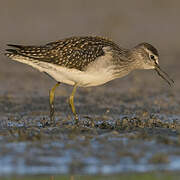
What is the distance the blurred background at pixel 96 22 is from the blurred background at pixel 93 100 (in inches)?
1.6

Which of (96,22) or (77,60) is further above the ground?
(77,60)

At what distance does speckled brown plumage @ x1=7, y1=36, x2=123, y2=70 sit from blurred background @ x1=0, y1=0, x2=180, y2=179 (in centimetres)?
133

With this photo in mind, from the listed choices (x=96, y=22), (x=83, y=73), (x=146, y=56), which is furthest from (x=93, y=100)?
(x=96, y=22)

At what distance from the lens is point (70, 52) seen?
463 inches

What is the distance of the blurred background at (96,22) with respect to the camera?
74.1 feet

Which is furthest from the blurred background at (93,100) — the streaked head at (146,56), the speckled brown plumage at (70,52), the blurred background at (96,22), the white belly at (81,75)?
the speckled brown plumage at (70,52)

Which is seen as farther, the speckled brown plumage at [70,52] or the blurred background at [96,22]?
the blurred background at [96,22]

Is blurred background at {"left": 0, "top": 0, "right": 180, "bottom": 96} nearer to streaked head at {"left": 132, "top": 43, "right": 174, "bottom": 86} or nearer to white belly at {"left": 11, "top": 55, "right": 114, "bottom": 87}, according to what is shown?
streaked head at {"left": 132, "top": 43, "right": 174, "bottom": 86}

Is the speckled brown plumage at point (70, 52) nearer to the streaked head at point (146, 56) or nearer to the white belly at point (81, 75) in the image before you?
the white belly at point (81, 75)

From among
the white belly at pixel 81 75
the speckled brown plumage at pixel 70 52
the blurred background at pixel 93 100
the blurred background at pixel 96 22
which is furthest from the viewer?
the blurred background at pixel 96 22

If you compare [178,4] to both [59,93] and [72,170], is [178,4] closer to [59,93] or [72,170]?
[59,93]

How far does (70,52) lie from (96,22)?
40.7ft

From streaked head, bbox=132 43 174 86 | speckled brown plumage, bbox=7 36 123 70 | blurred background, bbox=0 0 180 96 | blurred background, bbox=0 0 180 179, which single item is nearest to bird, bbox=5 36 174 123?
speckled brown plumage, bbox=7 36 123 70

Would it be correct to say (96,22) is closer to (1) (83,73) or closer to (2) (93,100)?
(2) (93,100)
